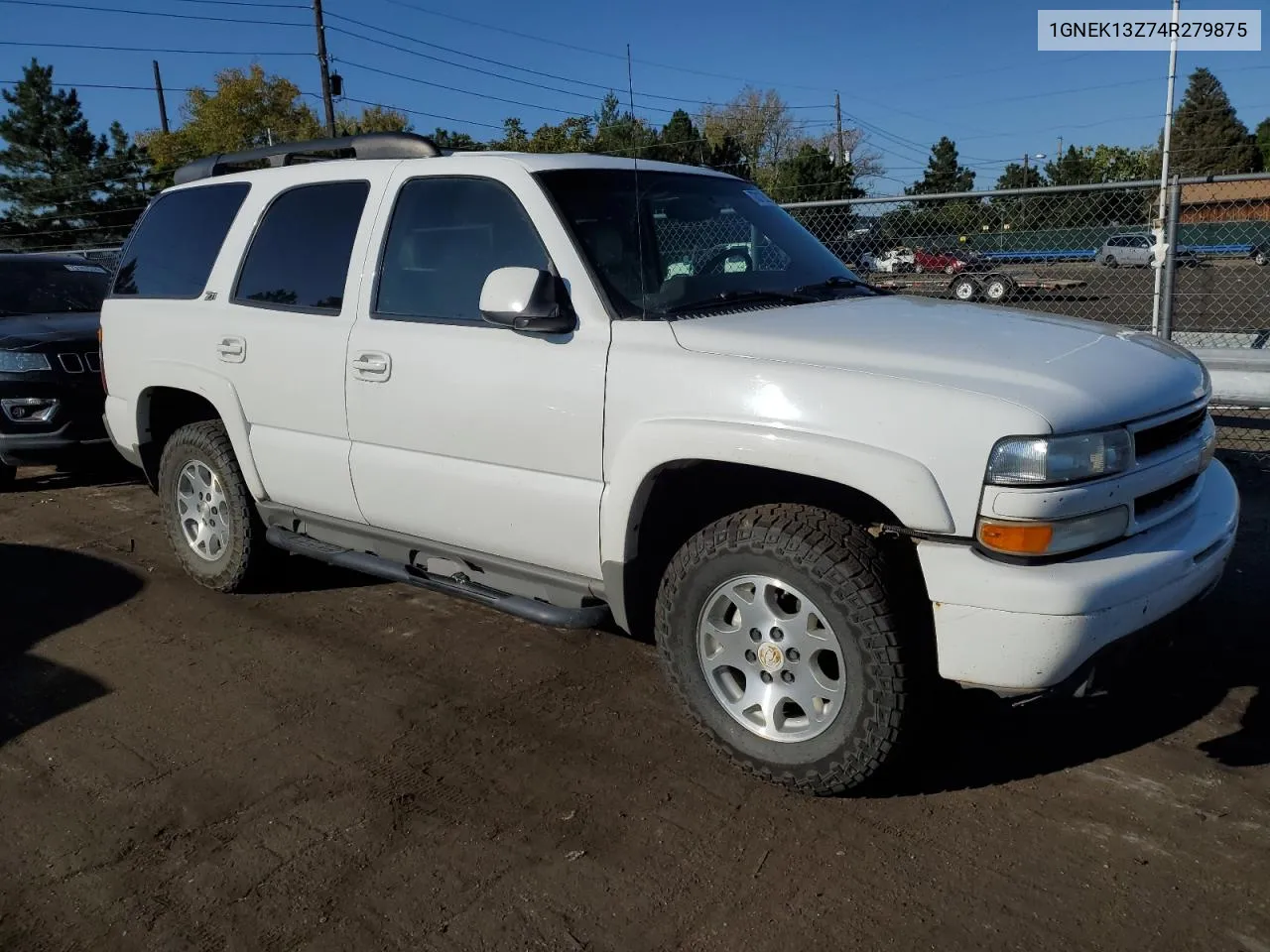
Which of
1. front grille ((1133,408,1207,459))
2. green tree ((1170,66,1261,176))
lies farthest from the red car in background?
green tree ((1170,66,1261,176))

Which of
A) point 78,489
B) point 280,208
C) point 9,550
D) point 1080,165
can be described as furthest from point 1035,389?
point 1080,165

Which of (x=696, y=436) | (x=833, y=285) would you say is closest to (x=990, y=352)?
(x=696, y=436)

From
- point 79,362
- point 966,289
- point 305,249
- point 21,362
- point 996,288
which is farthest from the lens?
point 996,288

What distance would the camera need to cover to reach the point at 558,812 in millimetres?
3223

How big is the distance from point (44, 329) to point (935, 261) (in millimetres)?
7219

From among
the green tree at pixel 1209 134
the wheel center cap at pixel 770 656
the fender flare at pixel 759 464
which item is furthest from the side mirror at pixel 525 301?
the green tree at pixel 1209 134

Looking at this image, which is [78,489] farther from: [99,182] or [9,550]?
[99,182]

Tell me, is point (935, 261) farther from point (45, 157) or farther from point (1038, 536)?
point (45, 157)

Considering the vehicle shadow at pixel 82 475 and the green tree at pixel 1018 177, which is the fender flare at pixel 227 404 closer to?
the vehicle shadow at pixel 82 475

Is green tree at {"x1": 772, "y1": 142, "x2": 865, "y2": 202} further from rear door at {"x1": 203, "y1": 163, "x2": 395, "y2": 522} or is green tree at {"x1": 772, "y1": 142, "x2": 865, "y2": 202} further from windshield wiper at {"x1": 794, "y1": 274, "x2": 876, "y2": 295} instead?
rear door at {"x1": 203, "y1": 163, "x2": 395, "y2": 522}

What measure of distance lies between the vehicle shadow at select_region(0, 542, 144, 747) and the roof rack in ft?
7.47

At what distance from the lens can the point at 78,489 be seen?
8078 mm

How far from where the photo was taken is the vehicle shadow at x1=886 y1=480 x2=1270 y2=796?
3285 millimetres

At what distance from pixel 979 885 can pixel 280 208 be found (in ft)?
13.3
